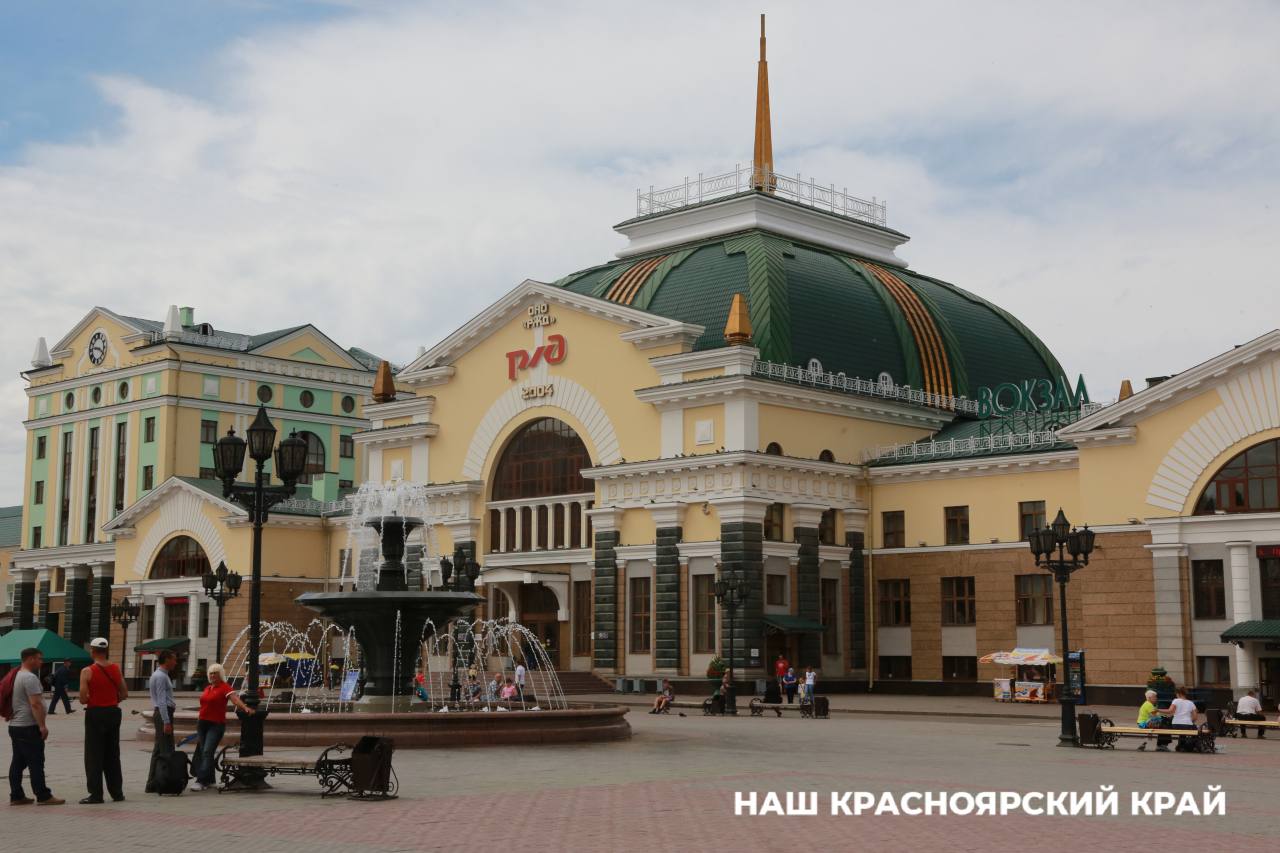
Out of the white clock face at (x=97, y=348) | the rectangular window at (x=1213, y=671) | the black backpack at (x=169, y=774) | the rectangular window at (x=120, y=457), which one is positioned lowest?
the black backpack at (x=169, y=774)

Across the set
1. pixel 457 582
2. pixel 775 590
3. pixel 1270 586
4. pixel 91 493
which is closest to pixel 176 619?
pixel 91 493

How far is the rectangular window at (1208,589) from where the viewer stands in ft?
148

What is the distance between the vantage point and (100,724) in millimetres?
17938

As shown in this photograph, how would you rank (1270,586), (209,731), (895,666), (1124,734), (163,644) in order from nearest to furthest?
(209,731) → (1124,734) → (1270,586) → (895,666) → (163,644)

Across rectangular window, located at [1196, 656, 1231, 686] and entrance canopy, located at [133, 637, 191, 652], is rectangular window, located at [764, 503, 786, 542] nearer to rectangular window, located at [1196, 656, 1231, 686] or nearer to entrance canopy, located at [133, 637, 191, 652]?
rectangular window, located at [1196, 656, 1231, 686]

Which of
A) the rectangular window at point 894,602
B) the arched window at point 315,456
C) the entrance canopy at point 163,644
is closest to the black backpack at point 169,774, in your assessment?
the rectangular window at point 894,602

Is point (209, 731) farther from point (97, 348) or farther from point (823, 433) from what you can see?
point (97, 348)

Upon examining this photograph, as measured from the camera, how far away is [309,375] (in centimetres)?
8956

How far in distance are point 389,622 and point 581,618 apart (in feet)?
98.2

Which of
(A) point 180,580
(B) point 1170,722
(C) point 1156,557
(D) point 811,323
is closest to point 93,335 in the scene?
(A) point 180,580

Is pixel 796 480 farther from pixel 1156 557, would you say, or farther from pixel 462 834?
pixel 462 834

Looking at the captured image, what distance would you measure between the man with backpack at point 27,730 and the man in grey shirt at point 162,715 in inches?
53.9

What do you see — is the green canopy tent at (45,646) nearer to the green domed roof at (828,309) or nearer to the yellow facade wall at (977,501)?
the green domed roof at (828,309)

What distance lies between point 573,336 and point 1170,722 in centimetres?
3401
